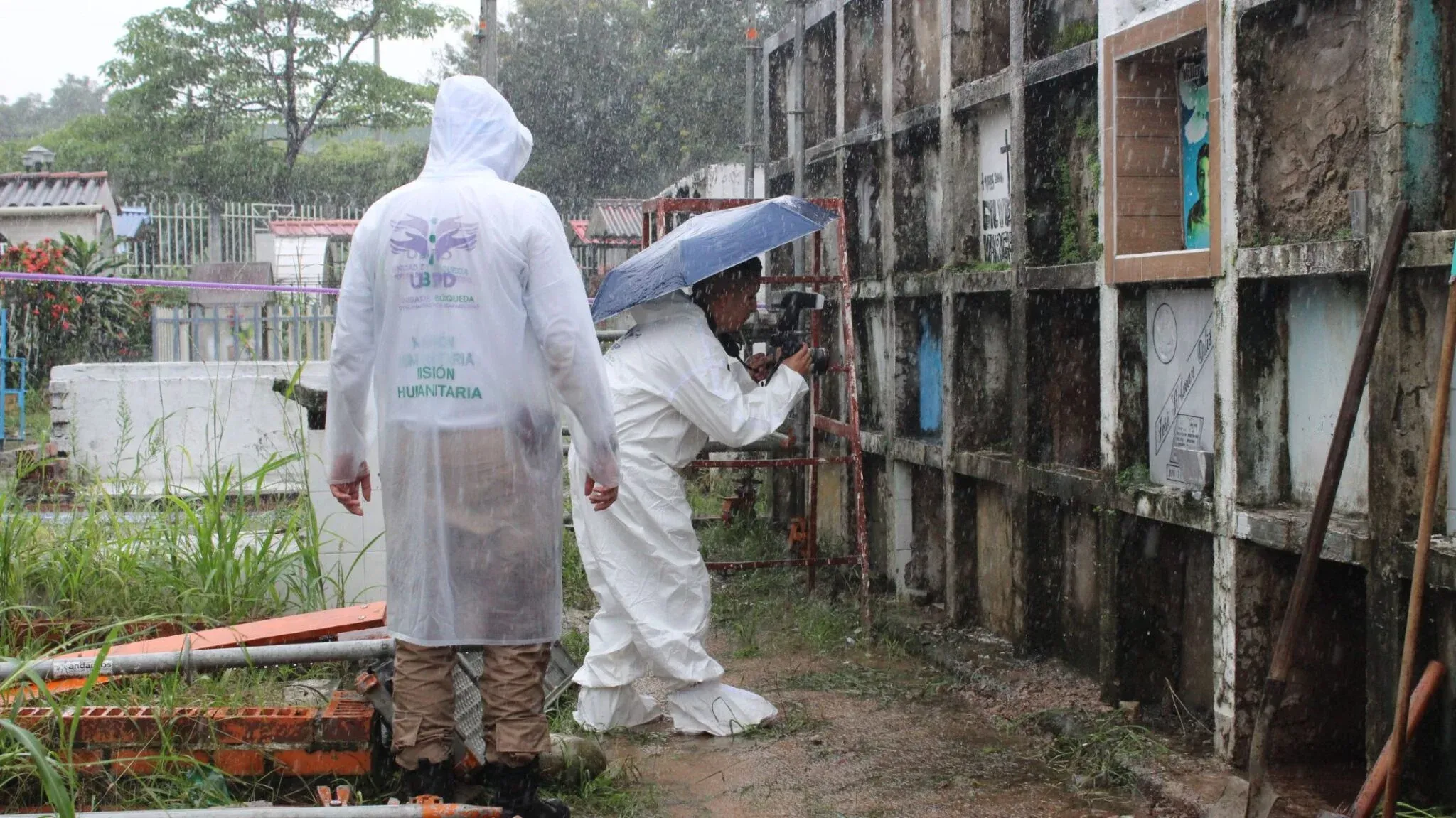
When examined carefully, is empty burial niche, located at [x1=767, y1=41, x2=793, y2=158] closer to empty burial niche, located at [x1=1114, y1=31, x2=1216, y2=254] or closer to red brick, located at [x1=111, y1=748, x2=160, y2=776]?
empty burial niche, located at [x1=1114, y1=31, x2=1216, y2=254]

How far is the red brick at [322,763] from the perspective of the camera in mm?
3775

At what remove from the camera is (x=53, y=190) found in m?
22.1

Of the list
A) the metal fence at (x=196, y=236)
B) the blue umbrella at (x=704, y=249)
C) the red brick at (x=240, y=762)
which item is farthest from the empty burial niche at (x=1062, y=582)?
the metal fence at (x=196, y=236)

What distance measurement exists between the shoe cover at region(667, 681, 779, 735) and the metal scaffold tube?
3.87ft

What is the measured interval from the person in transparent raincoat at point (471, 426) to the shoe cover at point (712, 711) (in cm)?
109

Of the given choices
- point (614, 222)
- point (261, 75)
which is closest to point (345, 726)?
point (614, 222)

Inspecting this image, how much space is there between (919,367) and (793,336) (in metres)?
0.94

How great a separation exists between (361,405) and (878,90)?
11.8ft

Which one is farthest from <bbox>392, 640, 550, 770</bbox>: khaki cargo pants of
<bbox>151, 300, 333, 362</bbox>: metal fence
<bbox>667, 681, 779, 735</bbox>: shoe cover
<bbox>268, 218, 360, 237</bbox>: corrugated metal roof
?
<bbox>268, 218, 360, 237</bbox>: corrugated metal roof

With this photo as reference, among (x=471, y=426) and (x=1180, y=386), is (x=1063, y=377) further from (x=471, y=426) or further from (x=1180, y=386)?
(x=471, y=426)

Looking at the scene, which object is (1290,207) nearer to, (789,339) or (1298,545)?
(1298,545)

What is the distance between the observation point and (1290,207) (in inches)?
145

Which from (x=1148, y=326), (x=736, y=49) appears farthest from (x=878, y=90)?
(x=736, y=49)

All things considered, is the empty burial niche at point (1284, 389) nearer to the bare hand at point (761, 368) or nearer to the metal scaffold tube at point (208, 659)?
the bare hand at point (761, 368)
